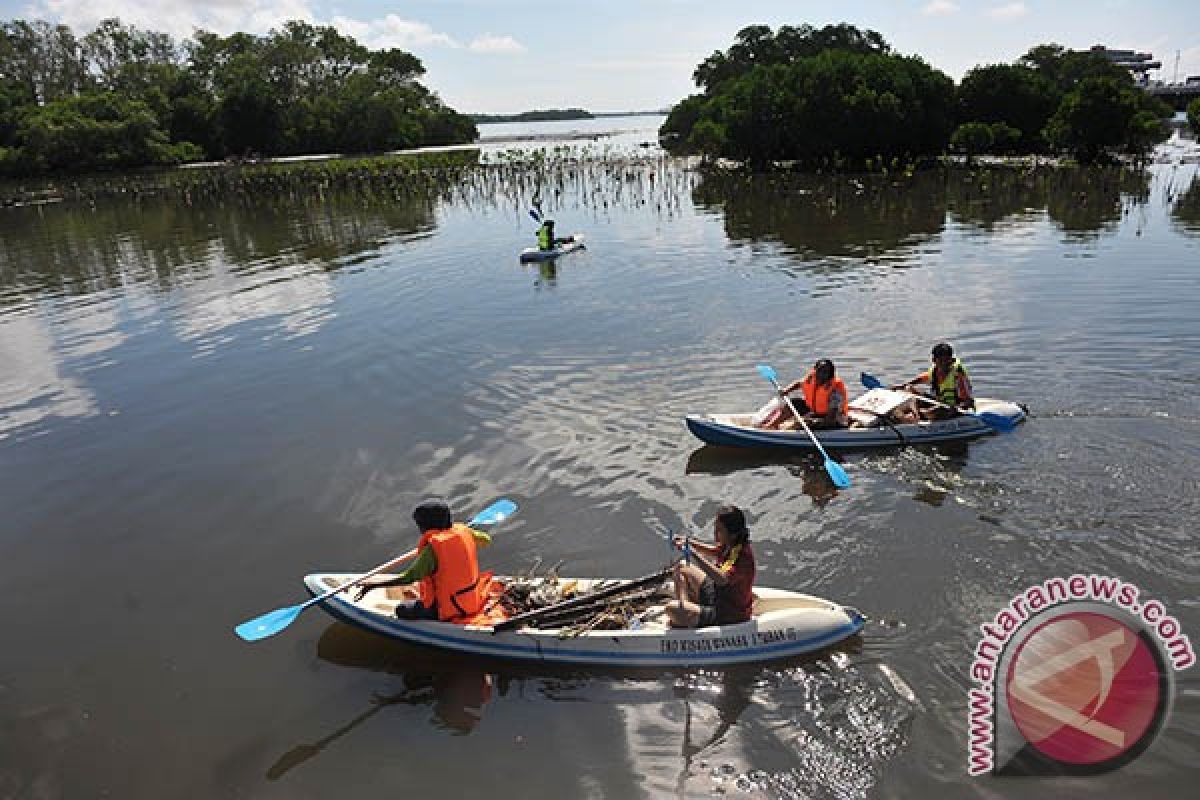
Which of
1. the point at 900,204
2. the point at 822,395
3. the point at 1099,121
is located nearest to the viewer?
the point at 822,395

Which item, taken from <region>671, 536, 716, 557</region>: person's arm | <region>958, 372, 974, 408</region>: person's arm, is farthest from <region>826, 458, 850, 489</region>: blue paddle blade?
A: <region>671, 536, 716, 557</region>: person's arm

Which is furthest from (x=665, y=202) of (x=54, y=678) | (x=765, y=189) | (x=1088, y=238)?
(x=54, y=678)

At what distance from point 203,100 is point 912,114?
73140 millimetres

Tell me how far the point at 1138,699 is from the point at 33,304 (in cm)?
2890

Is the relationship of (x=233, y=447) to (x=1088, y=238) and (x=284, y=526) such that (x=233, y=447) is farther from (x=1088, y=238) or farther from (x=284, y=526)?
(x=1088, y=238)

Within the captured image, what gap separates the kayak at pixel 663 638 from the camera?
26.7ft

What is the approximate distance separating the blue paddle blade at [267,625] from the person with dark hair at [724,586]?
400cm

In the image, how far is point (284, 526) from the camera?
11547mm

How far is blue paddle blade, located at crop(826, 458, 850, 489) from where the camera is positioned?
444 inches

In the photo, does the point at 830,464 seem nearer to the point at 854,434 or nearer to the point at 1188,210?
the point at 854,434

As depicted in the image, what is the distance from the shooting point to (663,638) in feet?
26.7

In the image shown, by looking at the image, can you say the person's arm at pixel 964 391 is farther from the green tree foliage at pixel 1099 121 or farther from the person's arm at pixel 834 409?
the green tree foliage at pixel 1099 121

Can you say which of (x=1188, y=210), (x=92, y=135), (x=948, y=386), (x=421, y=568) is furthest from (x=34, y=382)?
(x=92, y=135)

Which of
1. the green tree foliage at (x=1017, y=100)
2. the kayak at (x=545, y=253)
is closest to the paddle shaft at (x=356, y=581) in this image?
the kayak at (x=545, y=253)
